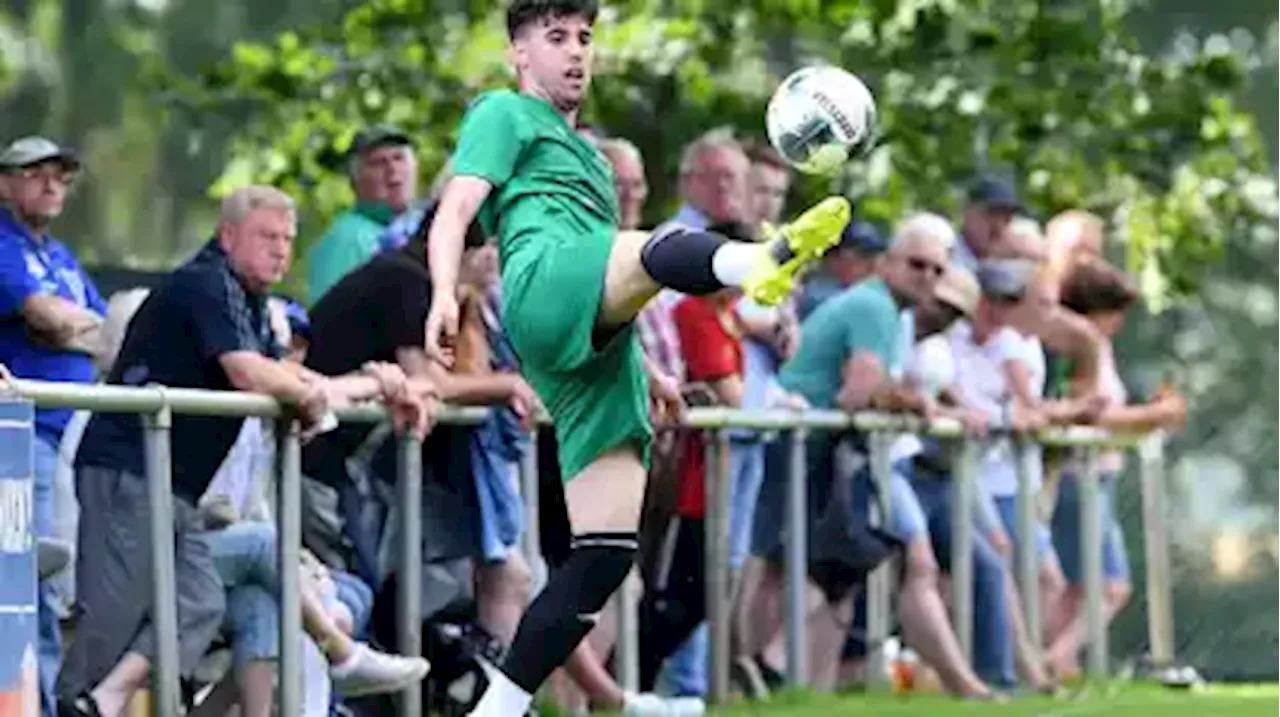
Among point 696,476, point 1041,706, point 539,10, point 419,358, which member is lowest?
point 1041,706

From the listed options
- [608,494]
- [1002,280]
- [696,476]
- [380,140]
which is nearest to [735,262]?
[608,494]

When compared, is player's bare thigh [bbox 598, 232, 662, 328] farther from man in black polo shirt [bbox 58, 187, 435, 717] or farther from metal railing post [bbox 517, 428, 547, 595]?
metal railing post [bbox 517, 428, 547, 595]

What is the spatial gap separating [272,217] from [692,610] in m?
3.64

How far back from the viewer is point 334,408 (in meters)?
13.1

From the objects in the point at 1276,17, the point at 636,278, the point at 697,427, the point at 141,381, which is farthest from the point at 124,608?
the point at 1276,17

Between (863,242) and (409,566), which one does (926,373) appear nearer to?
(863,242)

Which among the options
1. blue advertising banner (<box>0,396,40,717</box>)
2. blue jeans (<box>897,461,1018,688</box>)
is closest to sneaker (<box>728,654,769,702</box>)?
blue jeans (<box>897,461,1018,688</box>)

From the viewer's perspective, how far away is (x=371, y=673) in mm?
13203

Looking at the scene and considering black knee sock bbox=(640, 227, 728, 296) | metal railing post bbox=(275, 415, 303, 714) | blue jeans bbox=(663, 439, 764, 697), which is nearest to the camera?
black knee sock bbox=(640, 227, 728, 296)

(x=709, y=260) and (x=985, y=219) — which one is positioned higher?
(x=985, y=219)

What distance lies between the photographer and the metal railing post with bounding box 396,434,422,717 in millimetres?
13828

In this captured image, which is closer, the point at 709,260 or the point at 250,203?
the point at 709,260

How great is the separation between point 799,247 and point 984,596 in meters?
8.37

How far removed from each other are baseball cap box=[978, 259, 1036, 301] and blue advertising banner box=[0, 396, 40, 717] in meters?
9.13
